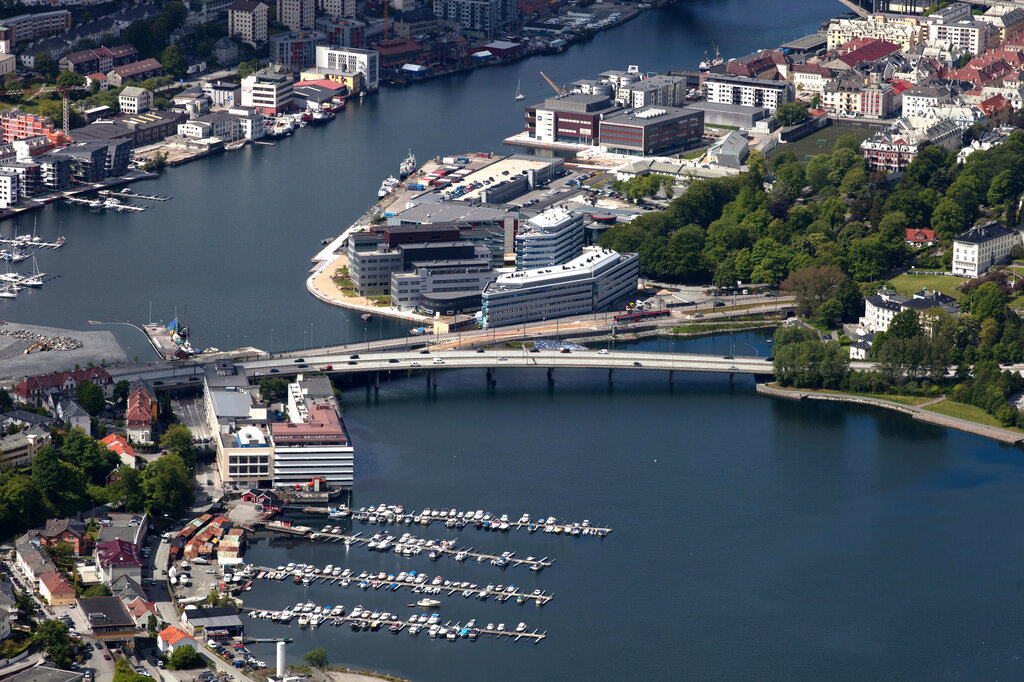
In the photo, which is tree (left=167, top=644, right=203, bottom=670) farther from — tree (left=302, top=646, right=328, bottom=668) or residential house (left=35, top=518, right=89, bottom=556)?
residential house (left=35, top=518, right=89, bottom=556)

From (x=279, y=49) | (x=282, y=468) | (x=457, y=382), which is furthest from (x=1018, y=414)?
(x=279, y=49)

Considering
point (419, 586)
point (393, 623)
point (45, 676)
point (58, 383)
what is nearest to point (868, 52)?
point (58, 383)

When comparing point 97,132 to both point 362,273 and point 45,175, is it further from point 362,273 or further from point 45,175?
point 362,273

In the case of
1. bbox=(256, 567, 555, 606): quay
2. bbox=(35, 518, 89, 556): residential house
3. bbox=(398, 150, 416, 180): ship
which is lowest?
bbox=(256, 567, 555, 606): quay

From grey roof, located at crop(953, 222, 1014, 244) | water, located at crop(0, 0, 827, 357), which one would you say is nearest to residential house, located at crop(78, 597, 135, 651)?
water, located at crop(0, 0, 827, 357)

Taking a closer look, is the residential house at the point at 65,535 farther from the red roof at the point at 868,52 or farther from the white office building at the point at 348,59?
the red roof at the point at 868,52

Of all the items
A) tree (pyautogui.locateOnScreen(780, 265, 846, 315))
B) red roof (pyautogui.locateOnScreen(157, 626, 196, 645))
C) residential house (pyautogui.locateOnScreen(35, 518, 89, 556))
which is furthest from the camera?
tree (pyautogui.locateOnScreen(780, 265, 846, 315))

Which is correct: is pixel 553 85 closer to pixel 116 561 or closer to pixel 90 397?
pixel 90 397

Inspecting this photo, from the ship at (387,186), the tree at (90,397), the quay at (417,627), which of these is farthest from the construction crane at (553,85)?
the quay at (417,627)
